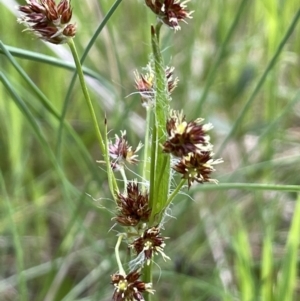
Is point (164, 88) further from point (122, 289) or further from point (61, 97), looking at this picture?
point (61, 97)

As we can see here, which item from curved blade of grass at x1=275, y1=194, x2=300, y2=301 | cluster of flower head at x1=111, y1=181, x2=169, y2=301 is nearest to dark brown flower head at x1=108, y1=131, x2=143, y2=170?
cluster of flower head at x1=111, y1=181, x2=169, y2=301

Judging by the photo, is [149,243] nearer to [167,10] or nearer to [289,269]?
[167,10]

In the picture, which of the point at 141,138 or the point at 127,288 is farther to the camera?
the point at 141,138

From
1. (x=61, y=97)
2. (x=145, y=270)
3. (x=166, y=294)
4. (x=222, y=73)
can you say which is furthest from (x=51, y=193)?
(x=145, y=270)

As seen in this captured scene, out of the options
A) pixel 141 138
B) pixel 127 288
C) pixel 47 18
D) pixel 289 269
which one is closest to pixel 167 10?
pixel 47 18

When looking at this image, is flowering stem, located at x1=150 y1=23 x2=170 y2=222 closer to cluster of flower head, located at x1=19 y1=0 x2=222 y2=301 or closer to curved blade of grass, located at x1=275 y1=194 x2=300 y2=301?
cluster of flower head, located at x1=19 y1=0 x2=222 y2=301

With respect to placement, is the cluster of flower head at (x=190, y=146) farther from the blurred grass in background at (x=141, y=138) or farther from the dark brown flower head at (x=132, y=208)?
the blurred grass in background at (x=141, y=138)

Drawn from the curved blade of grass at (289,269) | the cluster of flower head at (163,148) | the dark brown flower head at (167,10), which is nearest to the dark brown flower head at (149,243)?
the cluster of flower head at (163,148)
